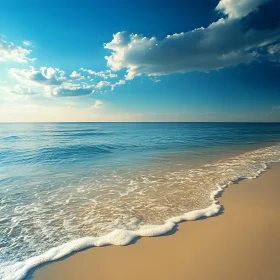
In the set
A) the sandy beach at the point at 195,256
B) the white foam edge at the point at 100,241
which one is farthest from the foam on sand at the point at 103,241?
the sandy beach at the point at 195,256

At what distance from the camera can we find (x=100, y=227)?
5.25 metres

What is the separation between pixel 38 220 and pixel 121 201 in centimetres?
270

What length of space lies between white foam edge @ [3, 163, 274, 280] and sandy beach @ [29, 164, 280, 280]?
0.56 feet

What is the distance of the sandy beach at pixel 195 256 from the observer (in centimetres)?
359

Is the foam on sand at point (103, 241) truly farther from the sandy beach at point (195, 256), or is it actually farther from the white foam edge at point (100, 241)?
the sandy beach at point (195, 256)

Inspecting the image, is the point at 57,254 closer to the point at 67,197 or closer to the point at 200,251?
the point at 200,251

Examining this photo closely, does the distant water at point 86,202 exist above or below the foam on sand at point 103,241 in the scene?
below

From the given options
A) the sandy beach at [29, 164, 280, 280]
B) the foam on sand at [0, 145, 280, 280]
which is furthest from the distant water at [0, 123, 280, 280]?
the sandy beach at [29, 164, 280, 280]

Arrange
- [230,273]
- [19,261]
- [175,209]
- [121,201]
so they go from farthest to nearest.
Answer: [121,201]
[175,209]
[19,261]
[230,273]

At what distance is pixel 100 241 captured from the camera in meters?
4.58

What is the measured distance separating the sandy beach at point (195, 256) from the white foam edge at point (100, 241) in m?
0.17

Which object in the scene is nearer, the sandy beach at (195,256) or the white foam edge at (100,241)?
the sandy beach at (195,256)

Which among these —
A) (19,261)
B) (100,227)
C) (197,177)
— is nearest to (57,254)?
(19,261)

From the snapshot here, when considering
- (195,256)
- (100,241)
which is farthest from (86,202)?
(195,256)
